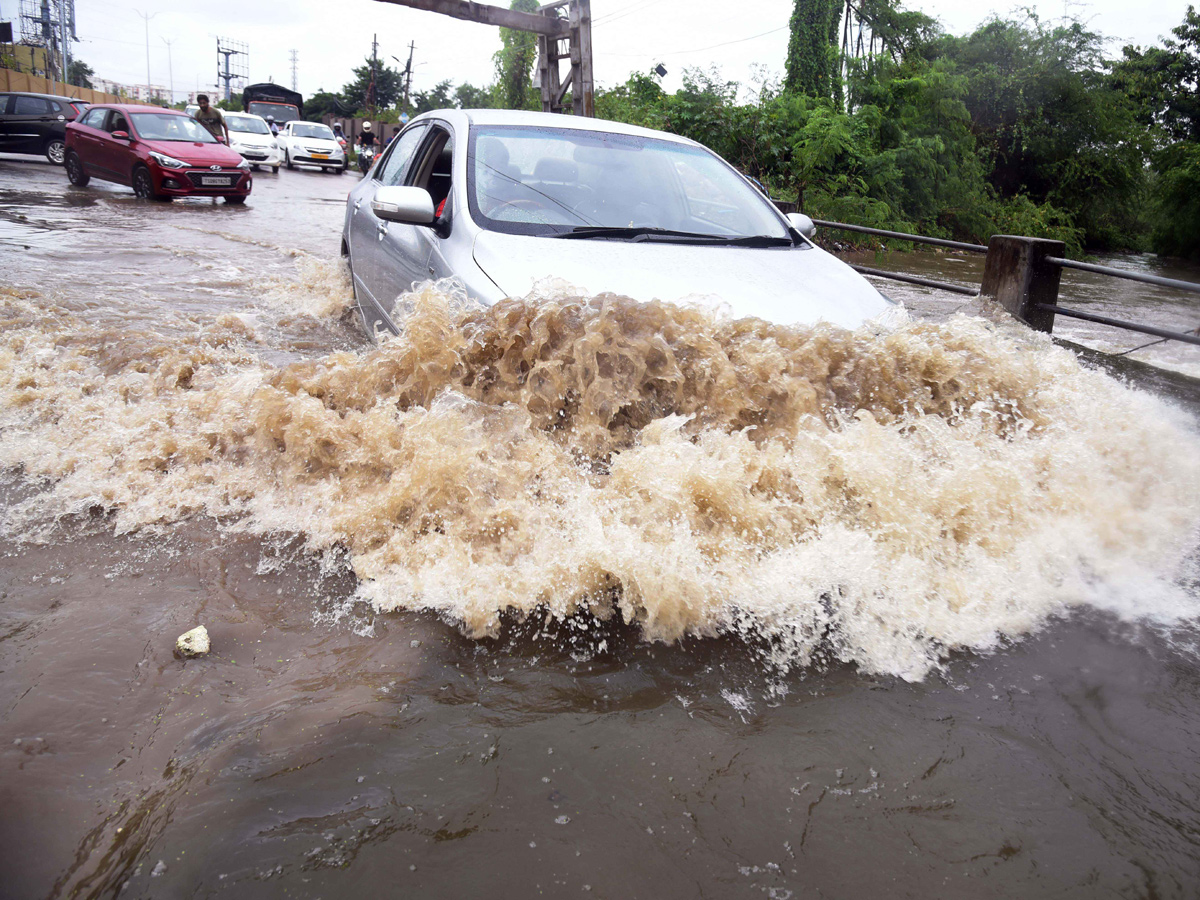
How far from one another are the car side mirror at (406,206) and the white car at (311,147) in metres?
24.8

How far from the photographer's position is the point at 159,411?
13.1 ft

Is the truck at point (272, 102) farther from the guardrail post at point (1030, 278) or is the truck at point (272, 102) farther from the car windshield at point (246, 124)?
the guardrail post at point (1030, 278)

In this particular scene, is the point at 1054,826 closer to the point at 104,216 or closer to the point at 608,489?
the point at 608,489

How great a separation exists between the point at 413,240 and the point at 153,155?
11969 mm

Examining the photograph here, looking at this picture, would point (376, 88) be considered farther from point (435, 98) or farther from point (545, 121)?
point (545, 121)

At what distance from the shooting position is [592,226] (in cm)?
389

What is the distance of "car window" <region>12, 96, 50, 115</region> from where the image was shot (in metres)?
18.2

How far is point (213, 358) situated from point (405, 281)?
1.60 metres

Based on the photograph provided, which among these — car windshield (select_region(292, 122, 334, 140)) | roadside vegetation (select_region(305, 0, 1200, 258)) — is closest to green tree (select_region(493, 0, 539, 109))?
car windshield (select_region(292, 122, 334, 140))

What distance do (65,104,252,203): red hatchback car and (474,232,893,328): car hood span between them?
1256 centimetres

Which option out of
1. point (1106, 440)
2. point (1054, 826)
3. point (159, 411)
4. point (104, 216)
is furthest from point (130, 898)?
point (104, 216)

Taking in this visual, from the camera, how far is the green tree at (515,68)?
135 ft

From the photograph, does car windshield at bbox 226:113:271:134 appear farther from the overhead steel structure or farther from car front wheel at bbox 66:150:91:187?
the overhead steel structure

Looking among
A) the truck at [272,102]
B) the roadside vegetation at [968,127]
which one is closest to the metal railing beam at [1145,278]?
the roadside vegetation at [968,127]
